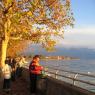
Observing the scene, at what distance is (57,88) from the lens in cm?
1590

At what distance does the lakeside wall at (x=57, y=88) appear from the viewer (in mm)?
13533

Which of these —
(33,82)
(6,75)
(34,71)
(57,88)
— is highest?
(34,71)

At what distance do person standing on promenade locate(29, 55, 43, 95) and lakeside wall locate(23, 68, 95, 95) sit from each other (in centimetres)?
30

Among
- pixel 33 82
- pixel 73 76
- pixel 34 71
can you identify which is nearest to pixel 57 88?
pixel 73 76

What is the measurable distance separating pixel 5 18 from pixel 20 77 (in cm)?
474

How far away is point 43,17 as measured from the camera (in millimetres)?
26859

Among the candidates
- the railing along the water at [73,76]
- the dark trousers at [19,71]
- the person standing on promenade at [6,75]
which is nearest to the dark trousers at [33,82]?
the railing along the water at [73,76]

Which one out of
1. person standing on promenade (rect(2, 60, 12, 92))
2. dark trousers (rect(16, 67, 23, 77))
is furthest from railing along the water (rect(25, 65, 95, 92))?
dark trousers (rect(16, 67, 23, 77))

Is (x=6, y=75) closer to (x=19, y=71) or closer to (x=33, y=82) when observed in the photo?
(x=33, y=82)

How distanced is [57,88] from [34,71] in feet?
9.17

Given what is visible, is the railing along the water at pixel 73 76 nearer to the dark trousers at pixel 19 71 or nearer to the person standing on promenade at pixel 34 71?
the person standing on promenade at pixel 34 71

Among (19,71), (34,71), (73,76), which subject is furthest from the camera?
(19,71)

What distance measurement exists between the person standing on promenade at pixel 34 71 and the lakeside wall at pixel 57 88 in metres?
0.30

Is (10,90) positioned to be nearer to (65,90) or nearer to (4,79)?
(4,79)
